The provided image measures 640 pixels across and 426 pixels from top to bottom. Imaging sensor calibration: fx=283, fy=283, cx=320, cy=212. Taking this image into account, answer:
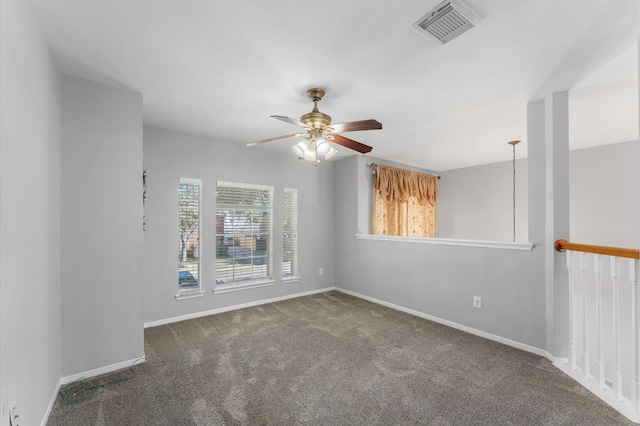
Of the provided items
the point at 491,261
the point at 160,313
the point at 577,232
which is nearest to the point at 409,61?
the point at 491,261

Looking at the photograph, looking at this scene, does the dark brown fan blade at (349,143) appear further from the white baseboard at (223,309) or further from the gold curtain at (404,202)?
the white baseboard at (223,309)

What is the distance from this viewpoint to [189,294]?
12.3 feet

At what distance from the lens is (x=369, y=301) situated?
4555mm

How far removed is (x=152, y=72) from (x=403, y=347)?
3413mm

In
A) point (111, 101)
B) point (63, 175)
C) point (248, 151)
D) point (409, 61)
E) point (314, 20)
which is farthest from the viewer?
point (248, 151)

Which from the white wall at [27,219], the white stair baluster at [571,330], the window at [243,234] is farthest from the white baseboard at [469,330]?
the white wall at [27,219]

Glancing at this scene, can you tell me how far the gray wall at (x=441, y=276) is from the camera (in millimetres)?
2869

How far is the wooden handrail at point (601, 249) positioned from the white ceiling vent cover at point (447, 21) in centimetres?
186

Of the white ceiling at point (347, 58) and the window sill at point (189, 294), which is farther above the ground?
the white ceiling at point (347, 58)

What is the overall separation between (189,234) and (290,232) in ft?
5.26

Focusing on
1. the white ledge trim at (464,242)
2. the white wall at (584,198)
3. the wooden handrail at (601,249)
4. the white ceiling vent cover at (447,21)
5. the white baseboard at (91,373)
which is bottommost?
the white baseboard at (91,373)

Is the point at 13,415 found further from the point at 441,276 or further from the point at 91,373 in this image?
the point at 441,276

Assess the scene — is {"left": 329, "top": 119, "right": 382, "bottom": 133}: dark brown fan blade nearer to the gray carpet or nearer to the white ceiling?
the white ceiling

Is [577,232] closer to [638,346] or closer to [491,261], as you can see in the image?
[491,261]
